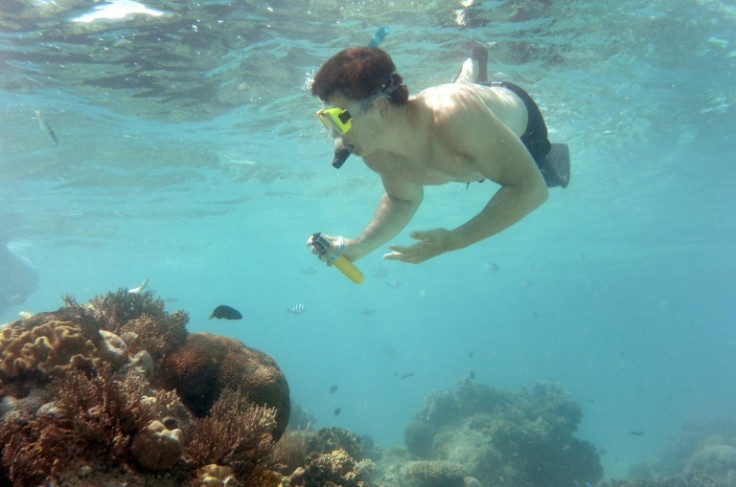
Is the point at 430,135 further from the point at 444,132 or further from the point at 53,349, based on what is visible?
the point at 53,349

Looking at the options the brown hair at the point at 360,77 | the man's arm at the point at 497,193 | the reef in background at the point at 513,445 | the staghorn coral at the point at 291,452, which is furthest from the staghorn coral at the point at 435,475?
the brown hair at the point at 360,77

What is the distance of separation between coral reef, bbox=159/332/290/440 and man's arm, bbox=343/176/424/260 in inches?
A: 60.0

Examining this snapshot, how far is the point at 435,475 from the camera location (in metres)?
9.21

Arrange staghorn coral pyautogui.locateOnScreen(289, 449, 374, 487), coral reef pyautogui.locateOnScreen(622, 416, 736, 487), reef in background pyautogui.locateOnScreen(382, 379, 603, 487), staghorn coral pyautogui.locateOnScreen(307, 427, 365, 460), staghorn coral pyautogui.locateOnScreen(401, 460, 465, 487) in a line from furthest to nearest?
coral reef pyautogui.locateOnScreen(622, 416, 736, 487), reef in background pyautogui.locateOnScreen(382, 379, 603, 487), staghorn coral pyautogui.locateOnScreen(401, 460, 465, 487), staghorn coral pyautogui.locateOnScreen(307, 427, 365, 460), staghorn coral pyautogui.locateOnScreen(289, 449, 374, 487)

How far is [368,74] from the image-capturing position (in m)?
2.91

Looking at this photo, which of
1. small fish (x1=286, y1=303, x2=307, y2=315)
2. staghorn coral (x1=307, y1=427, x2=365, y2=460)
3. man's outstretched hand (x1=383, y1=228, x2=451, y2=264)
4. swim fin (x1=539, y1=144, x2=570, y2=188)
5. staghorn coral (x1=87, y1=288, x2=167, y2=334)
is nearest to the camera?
man's outstretched hand (x1=383, y1=228, x2=451, y2=264)

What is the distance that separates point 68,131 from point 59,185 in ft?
26.2

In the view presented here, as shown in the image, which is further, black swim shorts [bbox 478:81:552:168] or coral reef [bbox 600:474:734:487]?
coral reef [bbox 600:474:734:487]

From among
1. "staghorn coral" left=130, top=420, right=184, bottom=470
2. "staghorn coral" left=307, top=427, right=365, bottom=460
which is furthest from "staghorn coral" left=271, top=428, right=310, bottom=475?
"staghorn coral" left=130, top=420, right=184, bottom=470

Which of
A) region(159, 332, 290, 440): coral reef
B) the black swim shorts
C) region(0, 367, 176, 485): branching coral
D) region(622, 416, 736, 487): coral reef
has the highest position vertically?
the black swim shorts

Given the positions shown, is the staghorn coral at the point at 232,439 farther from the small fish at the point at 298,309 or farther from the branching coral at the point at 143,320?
the small fish at the point at 298,309

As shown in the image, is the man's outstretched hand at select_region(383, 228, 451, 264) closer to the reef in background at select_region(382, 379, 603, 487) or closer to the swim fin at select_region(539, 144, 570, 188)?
the swim fin at select_region(539, 144, 570, 188)

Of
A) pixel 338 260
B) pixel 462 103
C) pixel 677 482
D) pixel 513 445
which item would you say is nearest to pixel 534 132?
pixel 462 103

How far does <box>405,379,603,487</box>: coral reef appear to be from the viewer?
1320 cm
